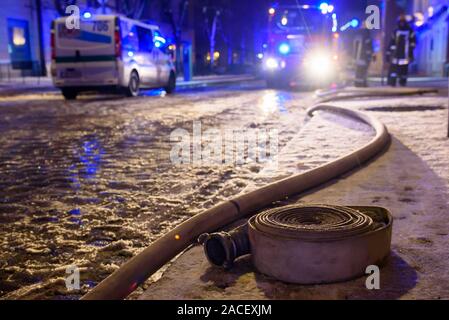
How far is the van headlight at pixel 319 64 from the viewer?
60.2 feet

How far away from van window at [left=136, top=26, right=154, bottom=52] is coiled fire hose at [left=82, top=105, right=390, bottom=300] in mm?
11952

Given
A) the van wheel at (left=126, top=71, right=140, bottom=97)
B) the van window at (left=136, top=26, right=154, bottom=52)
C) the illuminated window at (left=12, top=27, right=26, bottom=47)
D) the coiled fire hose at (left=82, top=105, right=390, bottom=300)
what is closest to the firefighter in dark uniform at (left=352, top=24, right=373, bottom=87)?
the van window at (left=136, top=26, right=154, bottom=52)

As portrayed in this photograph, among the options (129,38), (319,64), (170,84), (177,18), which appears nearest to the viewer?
(129,38)

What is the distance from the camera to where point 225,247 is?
2314 millimetres

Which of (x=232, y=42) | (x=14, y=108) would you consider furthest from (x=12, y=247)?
(x=232, y=42)

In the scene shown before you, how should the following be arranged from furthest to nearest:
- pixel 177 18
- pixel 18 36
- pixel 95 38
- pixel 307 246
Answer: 1. pixel 177 18
2. pixel 18 36
3. pixel 95 38
4. pixel 307 246

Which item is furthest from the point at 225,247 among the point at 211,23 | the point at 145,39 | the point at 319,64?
the point at 211,23

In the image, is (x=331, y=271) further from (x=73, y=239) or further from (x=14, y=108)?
(x=14, y=108)

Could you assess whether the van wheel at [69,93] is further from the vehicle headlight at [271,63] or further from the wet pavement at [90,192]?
the vehicle headlight at [271,63]

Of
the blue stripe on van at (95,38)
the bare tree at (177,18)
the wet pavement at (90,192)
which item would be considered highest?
the bare tree at (177,18)

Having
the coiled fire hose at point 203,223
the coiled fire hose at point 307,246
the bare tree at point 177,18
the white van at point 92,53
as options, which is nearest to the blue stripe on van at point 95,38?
the white van at point 92,53

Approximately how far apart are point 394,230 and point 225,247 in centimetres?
106

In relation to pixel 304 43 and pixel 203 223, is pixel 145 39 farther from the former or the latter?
pixel 203 223

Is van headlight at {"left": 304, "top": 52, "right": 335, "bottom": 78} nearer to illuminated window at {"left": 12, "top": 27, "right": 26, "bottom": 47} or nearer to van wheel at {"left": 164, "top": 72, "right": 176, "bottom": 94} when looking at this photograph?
van wheel at {"left": 164, "top": 72, "right": 176, "bottom": 94}
